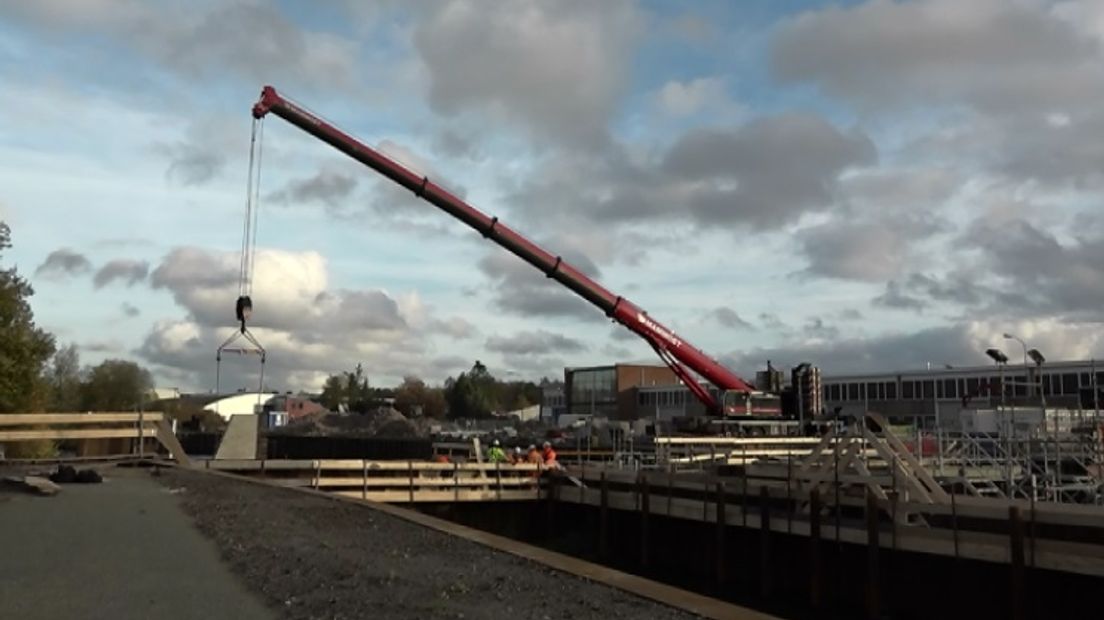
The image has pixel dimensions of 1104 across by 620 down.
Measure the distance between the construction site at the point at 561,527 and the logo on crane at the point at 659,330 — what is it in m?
0.10

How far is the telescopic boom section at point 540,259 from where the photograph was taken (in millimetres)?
39594

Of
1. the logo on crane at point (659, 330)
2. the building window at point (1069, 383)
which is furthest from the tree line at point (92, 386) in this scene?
the building window at point (1069, 383)

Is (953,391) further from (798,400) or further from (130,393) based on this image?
(130,393)

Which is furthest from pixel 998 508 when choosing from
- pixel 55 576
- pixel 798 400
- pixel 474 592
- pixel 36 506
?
pixel 798 400

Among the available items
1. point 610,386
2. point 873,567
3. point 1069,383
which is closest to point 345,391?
point 610,386

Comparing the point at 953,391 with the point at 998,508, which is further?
the point at 953,391

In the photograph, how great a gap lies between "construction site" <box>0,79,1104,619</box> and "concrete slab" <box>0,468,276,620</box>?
0.06 meters

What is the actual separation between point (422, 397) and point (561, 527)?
13458 cm

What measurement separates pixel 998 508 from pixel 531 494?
54.6 ft

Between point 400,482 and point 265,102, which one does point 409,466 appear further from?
point 265,102

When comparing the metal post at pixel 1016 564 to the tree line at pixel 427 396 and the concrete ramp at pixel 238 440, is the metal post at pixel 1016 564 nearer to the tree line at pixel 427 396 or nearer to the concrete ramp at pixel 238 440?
the concrete ramp at pixel 238 440

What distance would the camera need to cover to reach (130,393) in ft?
323

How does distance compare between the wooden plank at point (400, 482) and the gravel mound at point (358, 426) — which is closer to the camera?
the wooden plank at point (400, 482)

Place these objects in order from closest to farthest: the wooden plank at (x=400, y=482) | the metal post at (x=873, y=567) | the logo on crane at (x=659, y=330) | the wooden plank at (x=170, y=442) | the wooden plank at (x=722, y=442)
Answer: the metal post at (x=873, y=567), the wooden plank at (x=400, y=482), the wooden plank at (x=170, y=442), the wooden plank at (x=722, y=442), the logo on crane at (x=659, y=330)
